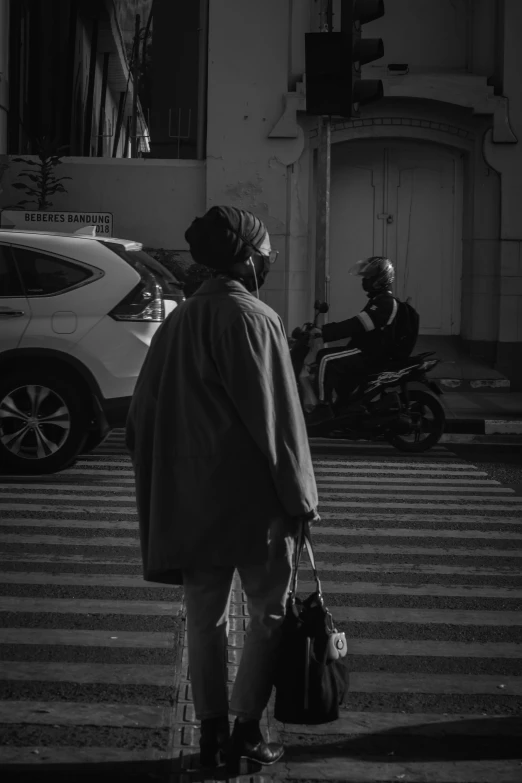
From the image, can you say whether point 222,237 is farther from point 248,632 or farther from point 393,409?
point 393,409

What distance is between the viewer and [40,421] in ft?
30.6

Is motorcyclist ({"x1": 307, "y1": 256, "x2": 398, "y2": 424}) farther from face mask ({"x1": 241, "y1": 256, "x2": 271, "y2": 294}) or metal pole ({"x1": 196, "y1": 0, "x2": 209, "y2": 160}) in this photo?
metal pole ({"x1": 196, "y1": 0, "x2": 209, "y2": 160})

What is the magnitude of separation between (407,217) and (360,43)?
704 centimetres

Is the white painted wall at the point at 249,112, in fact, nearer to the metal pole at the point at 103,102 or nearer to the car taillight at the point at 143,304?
the car taillight at the point at 143,304

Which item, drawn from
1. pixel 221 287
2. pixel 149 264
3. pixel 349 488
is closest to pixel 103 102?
pixel 149 264

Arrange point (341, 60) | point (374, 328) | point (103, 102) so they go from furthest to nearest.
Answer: point (103, 102) → point (341, 60) → point (374, 328)

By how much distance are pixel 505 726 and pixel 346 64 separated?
897 cm

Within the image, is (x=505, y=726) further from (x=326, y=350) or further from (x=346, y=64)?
(x=346, y=64)

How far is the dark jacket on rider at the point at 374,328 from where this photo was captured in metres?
11.1

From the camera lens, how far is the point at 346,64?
11.9 meters

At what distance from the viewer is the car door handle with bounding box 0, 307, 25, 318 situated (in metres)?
9.28

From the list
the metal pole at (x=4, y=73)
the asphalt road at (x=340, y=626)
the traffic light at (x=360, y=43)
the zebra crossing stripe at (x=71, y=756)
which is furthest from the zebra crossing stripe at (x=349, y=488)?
the metal pole at (x=4, y=73)

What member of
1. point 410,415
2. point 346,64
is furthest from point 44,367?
point 346,64

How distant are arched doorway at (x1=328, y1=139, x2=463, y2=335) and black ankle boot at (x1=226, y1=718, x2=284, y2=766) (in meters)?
15.7
